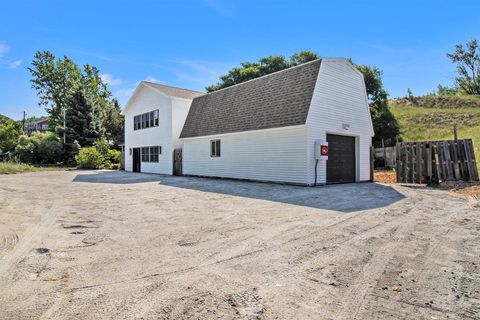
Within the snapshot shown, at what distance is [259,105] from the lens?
14.7m

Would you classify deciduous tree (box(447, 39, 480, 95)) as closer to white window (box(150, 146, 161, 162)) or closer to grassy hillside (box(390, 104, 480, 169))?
grassy hillside (box(390, 104, 480, 169))

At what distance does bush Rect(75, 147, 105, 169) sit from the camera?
2693cm

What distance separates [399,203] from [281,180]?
5.82 meters

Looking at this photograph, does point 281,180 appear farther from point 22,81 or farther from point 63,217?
point 22,81

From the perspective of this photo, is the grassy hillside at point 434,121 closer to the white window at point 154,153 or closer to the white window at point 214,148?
the white window at point 214,148

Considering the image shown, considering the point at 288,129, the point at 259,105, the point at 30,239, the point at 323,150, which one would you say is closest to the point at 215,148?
the point at 259,105

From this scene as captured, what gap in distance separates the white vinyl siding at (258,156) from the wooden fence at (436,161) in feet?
15.1

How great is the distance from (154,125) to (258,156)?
10955mm

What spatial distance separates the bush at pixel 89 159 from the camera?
26930 mm

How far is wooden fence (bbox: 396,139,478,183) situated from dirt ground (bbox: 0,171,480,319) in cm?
513

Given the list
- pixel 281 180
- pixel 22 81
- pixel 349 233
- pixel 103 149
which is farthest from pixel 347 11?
pixel 22 81

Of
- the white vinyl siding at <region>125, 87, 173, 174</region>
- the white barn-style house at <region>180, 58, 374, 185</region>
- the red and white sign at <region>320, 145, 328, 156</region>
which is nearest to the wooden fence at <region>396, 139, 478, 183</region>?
the white barn-style house at <region>180, 58, 374, 185</region>

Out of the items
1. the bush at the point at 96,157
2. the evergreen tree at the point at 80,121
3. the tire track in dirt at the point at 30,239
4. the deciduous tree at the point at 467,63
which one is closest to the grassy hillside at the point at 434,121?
the deciduous tree at the point at 467,63

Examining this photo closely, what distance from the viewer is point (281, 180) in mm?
13219
